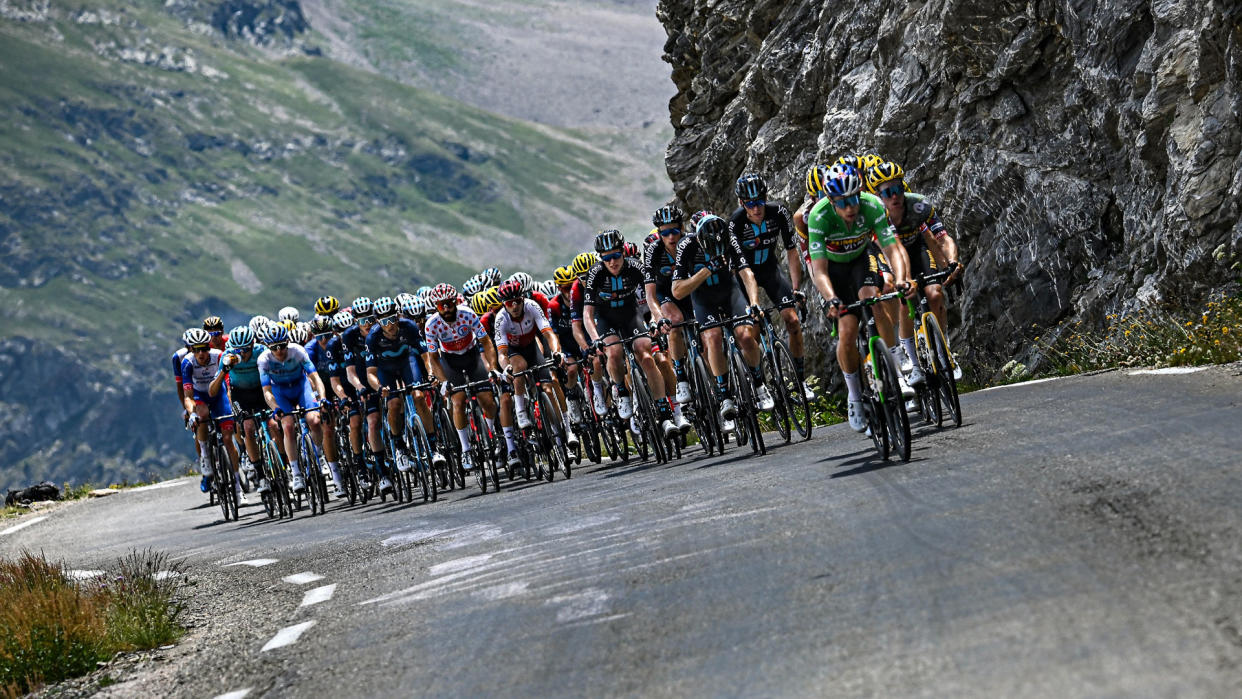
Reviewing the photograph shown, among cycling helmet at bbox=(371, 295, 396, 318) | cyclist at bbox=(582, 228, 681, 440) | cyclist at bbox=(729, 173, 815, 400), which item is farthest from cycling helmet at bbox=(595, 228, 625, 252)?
cycling helmet at bbox=(371, 295, 396, 318)

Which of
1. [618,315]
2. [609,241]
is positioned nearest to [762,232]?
[609,241]

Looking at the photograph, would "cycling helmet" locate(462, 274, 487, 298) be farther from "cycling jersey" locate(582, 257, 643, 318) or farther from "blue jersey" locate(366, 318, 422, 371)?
"cycling jersey" locate(582, 257, 643, 318)

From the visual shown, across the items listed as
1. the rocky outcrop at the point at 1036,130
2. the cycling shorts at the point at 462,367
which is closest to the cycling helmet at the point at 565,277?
the cycling shorts at the point at 462,367

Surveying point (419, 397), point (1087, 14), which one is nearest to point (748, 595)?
point (419, 397)

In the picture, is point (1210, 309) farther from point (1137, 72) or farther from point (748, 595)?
point (748, 595)

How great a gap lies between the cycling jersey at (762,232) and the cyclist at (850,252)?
3668 millimetres

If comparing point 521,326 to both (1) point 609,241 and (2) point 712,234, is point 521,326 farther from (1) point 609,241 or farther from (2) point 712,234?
(2) point 712,234

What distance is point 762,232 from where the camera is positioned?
15.7 metres

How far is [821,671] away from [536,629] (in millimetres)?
2176

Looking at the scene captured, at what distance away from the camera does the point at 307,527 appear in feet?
57.7

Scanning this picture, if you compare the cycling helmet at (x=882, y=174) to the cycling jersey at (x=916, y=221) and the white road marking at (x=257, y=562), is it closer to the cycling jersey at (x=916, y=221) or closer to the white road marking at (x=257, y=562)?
the cycling jersey at (x=916, y=221)

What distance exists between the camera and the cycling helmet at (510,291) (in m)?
17.5

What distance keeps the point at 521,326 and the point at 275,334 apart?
3.32 metres

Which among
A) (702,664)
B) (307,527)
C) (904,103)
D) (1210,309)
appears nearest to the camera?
(702,664)
